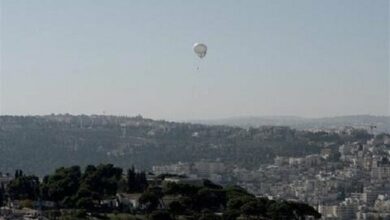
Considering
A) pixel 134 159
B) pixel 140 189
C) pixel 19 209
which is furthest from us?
pixel 134 159

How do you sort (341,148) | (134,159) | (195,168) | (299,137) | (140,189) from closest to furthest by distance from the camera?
(140,189) < (195,168) < (134,159) < (341,148) < (299,137)

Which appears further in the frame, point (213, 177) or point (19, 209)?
point (213, 177)

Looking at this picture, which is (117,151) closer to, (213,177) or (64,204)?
(213,177)

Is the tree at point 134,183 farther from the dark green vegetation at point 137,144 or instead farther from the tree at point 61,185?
the dark green vegetation at point 137,144

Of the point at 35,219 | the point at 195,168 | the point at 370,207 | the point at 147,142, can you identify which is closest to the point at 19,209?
the point at 35,219

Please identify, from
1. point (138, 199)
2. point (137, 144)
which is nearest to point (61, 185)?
point (138, 199)

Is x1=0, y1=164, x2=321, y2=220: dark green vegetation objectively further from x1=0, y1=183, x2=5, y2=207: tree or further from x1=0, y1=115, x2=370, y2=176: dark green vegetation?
x1=0, y1=115, x2=370, y2=176: dark green vegetation
